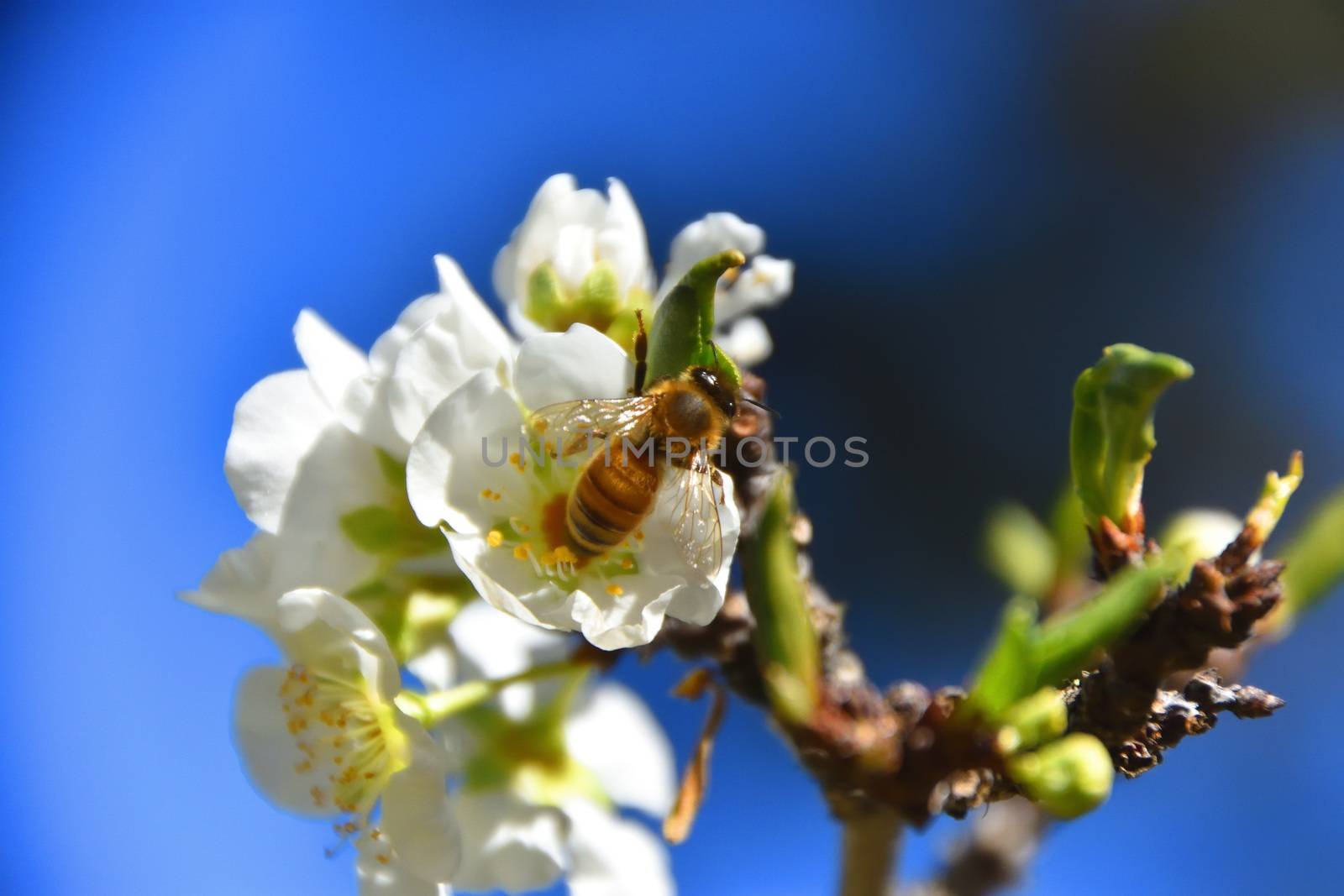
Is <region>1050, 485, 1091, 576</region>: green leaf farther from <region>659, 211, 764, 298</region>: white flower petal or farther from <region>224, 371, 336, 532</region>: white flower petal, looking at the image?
<region>224, 371, 336, 532</region>: white flower petal

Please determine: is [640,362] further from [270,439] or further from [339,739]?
[339,739]

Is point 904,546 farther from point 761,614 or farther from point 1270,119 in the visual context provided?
point 761,614

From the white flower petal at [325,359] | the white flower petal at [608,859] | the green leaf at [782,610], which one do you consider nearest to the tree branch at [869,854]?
the green leaf at [782,610]

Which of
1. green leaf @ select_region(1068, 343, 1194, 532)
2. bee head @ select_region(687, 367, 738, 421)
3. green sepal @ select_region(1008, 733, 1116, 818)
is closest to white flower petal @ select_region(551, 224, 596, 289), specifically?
bee head @ select_region(687, 367, 738, 421)

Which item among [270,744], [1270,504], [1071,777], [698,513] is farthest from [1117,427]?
[270,744]

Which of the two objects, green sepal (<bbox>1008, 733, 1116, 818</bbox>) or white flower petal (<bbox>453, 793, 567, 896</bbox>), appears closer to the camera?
green sepal (<bbox>1008, 733, 1116, 818</bbox>)

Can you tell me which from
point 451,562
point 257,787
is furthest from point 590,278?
point 257,787
